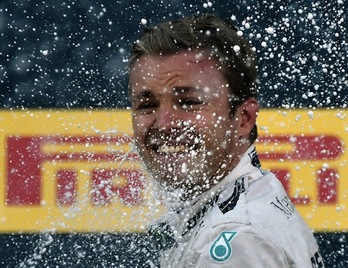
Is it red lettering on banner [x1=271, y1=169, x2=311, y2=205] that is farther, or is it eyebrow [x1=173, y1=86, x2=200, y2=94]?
red lettering on banner [x1=271, y1=169, x2=311, y2=205]

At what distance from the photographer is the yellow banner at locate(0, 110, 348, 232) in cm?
265

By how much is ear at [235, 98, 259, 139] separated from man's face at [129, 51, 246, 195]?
0.08ft

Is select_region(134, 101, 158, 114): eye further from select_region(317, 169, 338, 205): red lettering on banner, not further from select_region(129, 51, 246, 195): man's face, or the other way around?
select_region(317, 169, 338, 205): red lettering on banner

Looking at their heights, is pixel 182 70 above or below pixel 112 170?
above

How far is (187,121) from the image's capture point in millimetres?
1661

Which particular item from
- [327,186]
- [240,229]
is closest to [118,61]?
[327,186]

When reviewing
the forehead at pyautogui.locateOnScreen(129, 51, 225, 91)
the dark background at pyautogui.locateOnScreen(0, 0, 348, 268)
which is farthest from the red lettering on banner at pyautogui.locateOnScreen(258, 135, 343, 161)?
the forehead at pyautogui.locateOnScreen(129, 51, 225, 91)

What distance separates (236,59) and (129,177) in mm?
990

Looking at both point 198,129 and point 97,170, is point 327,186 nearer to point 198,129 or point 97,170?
point 97,170

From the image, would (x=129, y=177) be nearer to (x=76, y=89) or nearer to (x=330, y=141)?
(x=76, y=89)

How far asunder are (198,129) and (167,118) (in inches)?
2.8

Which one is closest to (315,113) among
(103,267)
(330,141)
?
(330,141)

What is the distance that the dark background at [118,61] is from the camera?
105 inches

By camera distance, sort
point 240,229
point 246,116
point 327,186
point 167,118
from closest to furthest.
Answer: point 240,229 < point 167,118 < point 246,116 < point 327,186
